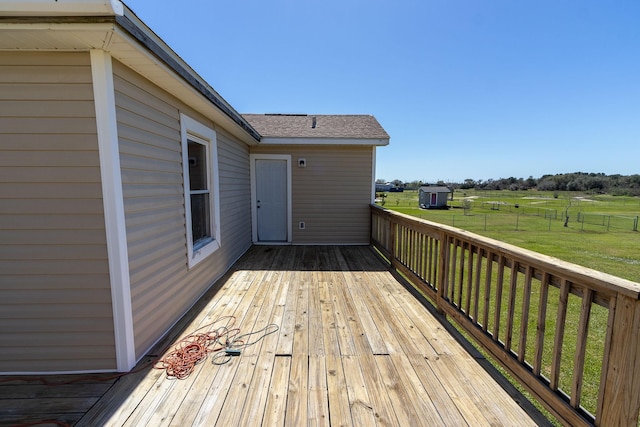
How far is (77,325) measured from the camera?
182 cm

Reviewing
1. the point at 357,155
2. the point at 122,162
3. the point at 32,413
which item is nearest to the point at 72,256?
the point at 122,162

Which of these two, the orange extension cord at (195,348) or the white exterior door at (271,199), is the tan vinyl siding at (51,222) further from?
the white exterior door at (271,199)

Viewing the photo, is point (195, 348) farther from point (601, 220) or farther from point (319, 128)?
point (601, 220)

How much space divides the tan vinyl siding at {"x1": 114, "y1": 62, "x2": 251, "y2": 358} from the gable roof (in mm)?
2535

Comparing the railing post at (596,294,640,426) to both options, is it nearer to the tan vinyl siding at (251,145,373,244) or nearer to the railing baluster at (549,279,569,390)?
the railing baluster at (549,279,569,390)

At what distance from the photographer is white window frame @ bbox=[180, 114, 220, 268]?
9.21 feet

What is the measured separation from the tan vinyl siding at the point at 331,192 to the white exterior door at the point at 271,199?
0.59ft

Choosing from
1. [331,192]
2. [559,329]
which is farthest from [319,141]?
[559,329]

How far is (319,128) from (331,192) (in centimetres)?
155

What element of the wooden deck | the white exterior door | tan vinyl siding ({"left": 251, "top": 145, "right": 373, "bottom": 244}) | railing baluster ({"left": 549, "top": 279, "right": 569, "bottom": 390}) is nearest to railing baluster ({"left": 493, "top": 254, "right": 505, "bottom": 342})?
Result: the wooden deck

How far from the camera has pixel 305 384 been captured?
5.60 ft

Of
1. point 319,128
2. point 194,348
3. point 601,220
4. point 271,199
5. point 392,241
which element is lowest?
point 601,220

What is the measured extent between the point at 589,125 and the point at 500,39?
21.8 metres

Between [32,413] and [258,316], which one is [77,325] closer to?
[32,413]
